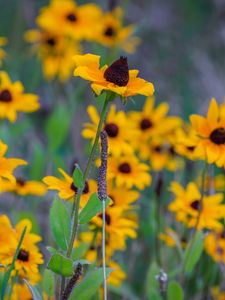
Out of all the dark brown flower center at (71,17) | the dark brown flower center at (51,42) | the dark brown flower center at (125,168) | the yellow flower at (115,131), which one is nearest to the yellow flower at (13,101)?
the yellow flower at (115,131)

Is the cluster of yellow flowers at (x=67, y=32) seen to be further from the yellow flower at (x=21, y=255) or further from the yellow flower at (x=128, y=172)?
the yellow flower at (x=21, y=255)

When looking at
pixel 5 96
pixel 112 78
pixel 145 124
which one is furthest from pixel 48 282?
A: pixel 145 124

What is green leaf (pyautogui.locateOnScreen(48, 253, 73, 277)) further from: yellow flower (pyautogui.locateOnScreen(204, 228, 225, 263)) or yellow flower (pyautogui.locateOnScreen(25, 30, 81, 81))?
yellow flower (pyautogui.locateOnScreen(25, 30, 81, 81))

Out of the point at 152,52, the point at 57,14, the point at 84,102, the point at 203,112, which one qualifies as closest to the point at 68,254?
the point at 57,14

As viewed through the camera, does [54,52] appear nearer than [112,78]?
No

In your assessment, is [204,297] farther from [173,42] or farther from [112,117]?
[173,42]

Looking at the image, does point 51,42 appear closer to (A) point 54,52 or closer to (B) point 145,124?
(A) point 54,52
